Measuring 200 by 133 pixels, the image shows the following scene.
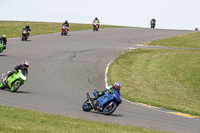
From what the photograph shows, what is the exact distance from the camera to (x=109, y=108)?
14141 millimetres

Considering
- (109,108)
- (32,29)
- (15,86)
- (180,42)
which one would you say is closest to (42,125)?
(109,108)

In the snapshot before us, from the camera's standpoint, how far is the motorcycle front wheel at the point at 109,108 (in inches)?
551

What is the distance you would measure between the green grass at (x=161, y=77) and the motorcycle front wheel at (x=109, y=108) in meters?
5.40

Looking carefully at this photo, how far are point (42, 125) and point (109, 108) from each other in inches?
191

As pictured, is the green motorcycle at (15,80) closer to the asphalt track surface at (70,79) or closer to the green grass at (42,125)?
the asphalt track surface at (70,79)

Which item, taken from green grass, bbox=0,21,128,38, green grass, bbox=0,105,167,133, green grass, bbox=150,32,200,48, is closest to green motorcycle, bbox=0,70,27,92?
green grass, bbox=0,105,167,133

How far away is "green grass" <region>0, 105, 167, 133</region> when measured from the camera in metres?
8.68

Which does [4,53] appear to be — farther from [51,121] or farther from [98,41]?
[51,121]

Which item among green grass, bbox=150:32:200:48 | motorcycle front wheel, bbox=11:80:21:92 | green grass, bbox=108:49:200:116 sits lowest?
green grass, bbox=108:49:200:116

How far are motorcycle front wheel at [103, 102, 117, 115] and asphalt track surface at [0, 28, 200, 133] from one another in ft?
0.67

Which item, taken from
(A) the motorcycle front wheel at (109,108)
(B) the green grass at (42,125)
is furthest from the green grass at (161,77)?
(B) the green grass at (42,125)

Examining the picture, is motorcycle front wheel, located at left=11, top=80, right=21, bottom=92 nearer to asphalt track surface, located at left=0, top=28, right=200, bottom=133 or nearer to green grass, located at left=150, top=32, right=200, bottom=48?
asphalt track surface, located at left=0, top=28, right=200, bottom=133

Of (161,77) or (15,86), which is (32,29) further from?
(15,86)

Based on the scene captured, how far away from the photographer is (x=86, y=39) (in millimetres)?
44656
